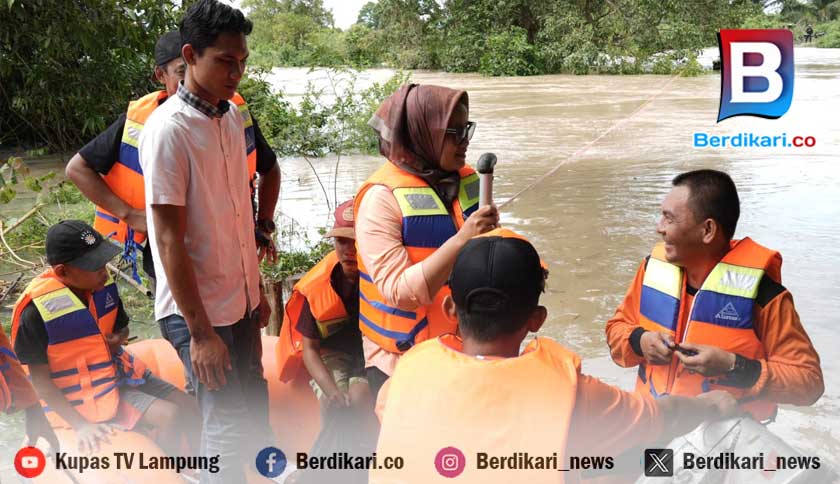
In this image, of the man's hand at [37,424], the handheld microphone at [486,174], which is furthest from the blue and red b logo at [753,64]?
the man's hand at [37,424]

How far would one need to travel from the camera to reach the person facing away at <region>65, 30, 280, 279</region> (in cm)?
293

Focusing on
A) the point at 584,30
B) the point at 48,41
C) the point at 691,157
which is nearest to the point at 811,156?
the point at 691,157

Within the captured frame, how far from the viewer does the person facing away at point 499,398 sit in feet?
5.35

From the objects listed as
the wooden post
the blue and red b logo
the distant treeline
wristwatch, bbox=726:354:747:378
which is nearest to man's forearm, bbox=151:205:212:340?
wristwatch, bbox=726:354:747:378

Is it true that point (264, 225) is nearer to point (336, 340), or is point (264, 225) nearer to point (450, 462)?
point (336, 340)

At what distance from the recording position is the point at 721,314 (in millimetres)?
2268

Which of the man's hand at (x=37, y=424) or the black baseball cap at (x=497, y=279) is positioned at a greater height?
the black baseball cap at (x=497, y=279)

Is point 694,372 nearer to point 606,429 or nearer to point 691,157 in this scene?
point 606,429

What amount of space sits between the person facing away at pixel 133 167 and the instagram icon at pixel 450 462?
1.49 meters

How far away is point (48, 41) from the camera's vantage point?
23.1ft

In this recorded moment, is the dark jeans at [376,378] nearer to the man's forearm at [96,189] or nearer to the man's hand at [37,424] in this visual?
the man's hand at [37,424]

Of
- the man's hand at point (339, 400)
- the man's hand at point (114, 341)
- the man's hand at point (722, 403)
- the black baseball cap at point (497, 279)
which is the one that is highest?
the black baseball cap at point (497, 279)

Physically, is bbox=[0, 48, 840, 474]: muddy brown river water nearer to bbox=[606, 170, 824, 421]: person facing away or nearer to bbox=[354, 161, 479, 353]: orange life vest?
bbox=[606, 170, 824, 421]: person facing away

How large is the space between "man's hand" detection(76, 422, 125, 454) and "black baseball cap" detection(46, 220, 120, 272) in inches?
20.1
